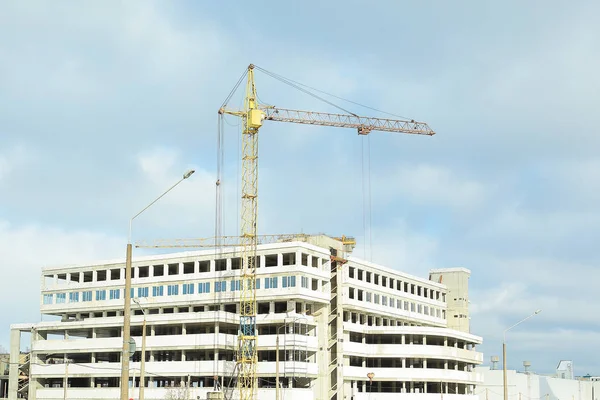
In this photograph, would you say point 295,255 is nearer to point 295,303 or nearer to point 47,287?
point 295,303

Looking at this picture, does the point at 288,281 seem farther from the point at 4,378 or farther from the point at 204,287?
the point at 4,378

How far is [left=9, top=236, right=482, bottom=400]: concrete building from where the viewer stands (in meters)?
119

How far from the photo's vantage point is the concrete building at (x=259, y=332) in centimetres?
11912

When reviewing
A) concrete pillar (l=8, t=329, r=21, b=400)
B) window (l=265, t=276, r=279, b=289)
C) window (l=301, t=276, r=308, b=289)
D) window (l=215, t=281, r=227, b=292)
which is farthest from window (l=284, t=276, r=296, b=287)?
concrete pillar (l=8, t=329, r=21, b=400)

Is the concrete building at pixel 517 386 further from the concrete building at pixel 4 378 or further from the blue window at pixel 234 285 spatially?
the concrete building at pixel 4 378

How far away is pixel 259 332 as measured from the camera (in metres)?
125

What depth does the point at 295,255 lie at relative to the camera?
395 ft

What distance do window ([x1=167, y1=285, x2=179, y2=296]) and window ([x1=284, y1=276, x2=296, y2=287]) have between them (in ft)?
57.5

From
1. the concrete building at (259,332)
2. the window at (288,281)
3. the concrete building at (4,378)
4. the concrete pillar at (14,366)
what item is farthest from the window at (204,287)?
the concrete building at (4,378)

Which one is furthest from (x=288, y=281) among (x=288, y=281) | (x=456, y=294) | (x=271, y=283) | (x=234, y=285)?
(x=456, y=294)

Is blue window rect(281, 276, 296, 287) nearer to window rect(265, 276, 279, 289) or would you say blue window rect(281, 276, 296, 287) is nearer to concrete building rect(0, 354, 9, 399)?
window rect(265, 276, 279, 289)

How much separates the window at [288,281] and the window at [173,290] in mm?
17536

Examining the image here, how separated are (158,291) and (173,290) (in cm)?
282

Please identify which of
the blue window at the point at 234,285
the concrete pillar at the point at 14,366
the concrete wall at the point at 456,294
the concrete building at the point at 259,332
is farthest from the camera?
the concrete wall at the point at 456,294
